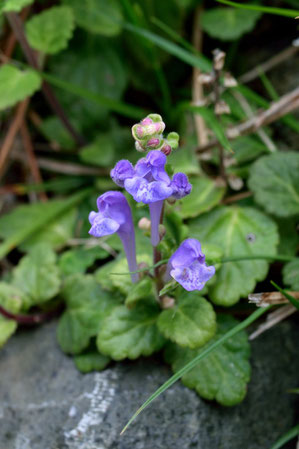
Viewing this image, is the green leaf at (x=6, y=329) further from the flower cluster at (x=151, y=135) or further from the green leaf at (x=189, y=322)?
the flower cluster at (x=151, y=135)

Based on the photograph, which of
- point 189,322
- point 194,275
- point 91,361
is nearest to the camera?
point 194,275

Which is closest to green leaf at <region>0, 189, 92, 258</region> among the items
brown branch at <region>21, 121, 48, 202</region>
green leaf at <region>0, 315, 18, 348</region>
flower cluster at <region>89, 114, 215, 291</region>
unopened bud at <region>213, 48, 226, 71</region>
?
brown branch at <region>21, 121, 48, 202</region>

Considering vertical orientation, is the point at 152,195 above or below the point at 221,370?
above

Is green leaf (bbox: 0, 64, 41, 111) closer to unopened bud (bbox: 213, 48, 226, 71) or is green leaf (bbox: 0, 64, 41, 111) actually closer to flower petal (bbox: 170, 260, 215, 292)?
unopened bud (bbox: 213, 48, 226, 71)

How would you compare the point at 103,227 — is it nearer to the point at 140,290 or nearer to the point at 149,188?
the point at 149,188

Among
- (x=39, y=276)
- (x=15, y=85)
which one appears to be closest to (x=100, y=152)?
(x=15, y=85)

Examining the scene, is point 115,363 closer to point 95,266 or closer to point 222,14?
point 95,266

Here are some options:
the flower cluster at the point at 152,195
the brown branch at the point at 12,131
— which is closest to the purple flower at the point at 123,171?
the flower cluster at the point at 152,195

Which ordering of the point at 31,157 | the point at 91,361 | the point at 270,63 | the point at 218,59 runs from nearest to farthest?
the point at 91,361
the point at 218,59
the point at 270,63
the point at 31,157
